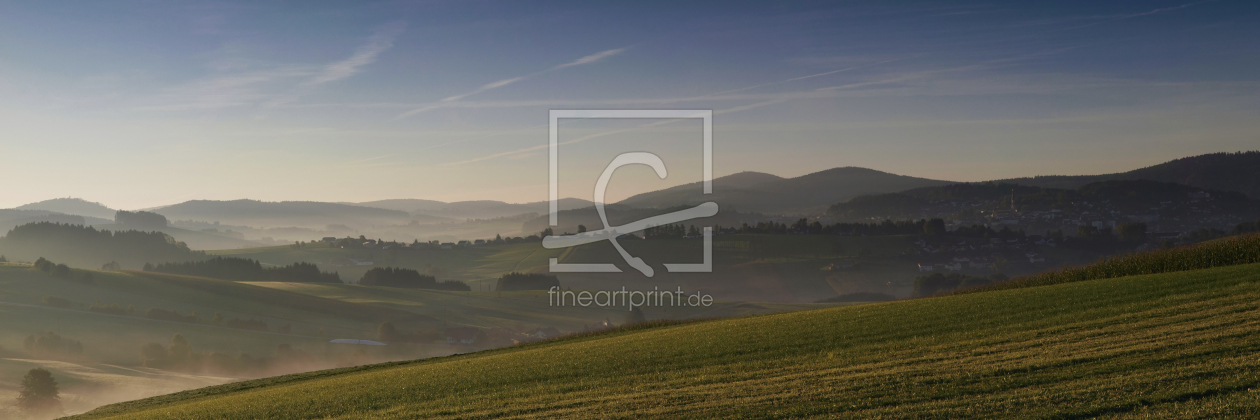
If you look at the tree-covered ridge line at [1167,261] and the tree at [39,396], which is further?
the tree at [39,396]

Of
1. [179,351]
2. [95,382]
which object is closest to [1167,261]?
[95,382]

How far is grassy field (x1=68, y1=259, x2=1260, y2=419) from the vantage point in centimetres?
1045

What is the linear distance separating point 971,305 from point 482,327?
6641 inches

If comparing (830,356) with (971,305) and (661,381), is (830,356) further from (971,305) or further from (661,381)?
(971,305)

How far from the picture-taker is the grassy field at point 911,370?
1045cm

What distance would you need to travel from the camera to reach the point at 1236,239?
2938 centimetres

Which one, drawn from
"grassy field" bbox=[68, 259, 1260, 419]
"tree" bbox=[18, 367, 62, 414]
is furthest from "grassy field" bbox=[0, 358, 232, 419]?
"grassy field" bbox=[68, 259, 1260, 419]

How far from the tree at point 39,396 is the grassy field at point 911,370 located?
9619cm

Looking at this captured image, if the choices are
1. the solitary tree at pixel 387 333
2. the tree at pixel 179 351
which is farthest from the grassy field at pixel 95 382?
the solitary tree at pixel 387 333

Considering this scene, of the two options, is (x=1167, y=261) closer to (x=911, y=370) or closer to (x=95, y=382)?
(x=911, y=370)

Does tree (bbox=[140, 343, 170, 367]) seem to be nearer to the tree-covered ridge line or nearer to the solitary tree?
the solitary tree

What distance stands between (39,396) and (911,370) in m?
124

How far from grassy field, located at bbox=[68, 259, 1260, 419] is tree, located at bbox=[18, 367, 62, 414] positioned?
9619 centimetres

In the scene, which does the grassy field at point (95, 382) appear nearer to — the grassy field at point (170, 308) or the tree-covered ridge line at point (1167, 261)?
the grassy field at point (170, 308)
